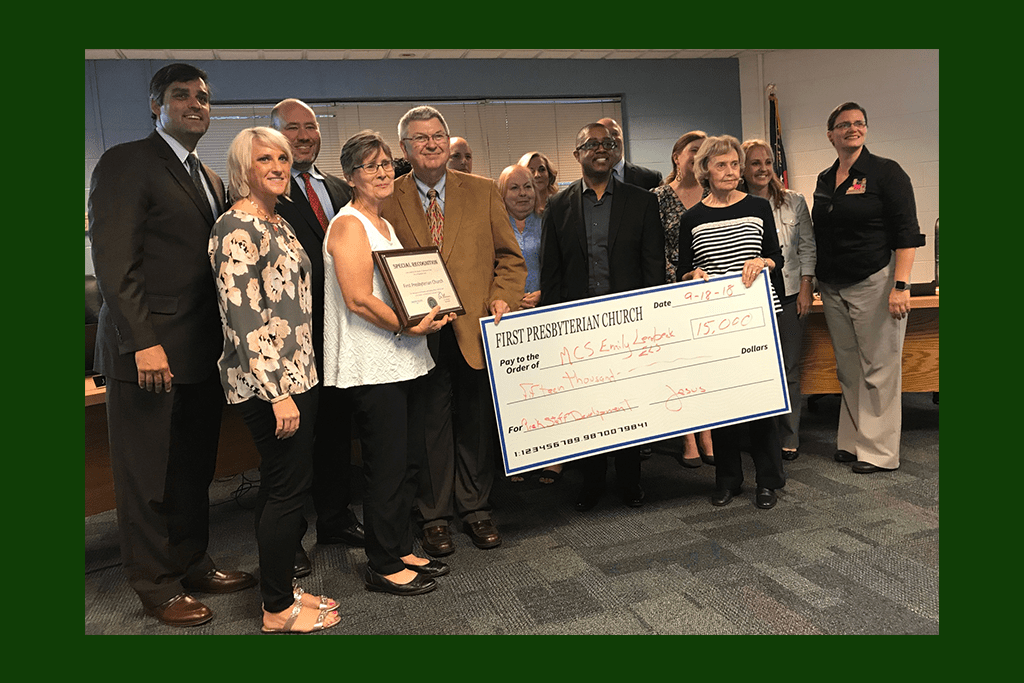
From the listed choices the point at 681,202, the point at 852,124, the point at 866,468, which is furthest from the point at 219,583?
the point at 852,124

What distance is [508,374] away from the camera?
2.48 meters

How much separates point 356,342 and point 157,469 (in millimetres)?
703

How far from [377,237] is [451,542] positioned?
115cm

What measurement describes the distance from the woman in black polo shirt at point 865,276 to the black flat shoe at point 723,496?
75 cm

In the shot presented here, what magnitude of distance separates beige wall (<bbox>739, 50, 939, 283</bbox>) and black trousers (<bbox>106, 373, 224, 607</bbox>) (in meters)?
5.41

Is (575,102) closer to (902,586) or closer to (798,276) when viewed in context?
(798,276)

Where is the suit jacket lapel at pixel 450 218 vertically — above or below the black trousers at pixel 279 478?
above

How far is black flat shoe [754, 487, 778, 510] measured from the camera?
2.79 m

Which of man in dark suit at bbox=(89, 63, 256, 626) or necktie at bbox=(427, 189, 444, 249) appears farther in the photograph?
necktie at bbox=(427, 189, 444, 249)

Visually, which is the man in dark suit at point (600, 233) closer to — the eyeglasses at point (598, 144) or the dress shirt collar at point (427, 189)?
the eyeglasses at point (598, 144)

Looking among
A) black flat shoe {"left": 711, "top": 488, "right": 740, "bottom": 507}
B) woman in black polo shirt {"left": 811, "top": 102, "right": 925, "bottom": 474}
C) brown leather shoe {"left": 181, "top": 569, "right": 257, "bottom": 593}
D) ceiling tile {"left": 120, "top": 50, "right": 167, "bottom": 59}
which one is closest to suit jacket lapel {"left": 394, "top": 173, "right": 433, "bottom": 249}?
brown leather shoe {"left": 181, "top": 569, "right": 257, "bottom": 593}

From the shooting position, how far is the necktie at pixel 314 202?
2479mm

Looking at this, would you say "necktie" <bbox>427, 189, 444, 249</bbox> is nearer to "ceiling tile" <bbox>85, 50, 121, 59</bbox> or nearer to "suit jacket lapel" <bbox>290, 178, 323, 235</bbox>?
"suit jacket lapel" <bbox>290, 178, 323, 235</bbox>
